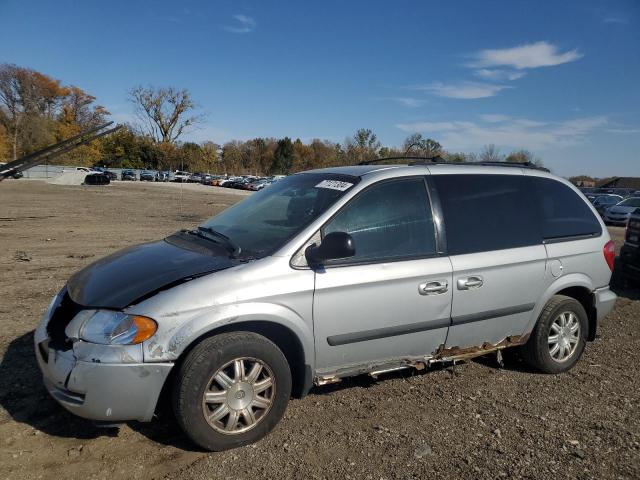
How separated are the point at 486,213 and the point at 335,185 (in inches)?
51.9

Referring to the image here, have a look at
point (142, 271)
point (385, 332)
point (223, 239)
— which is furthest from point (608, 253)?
point (142, 271)

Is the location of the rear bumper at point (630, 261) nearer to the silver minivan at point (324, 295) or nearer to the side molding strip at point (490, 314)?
the silver minivan at point (324, 295)

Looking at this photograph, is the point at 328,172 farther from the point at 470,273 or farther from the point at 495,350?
the point at 495,350

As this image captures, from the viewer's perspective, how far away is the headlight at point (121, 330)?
2.82 meters

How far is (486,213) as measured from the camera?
4.12 metres

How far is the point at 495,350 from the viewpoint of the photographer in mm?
4184

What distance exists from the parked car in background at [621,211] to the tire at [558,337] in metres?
24.0

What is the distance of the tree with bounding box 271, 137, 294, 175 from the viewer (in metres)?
96.2

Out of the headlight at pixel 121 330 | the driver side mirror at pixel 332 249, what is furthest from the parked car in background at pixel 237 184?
the headlight at pixel 121 330

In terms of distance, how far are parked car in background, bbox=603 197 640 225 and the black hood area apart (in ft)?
87.5

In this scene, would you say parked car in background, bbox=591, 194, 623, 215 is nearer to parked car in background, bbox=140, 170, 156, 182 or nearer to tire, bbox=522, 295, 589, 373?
tire, bbox=522, 295, 589, 373

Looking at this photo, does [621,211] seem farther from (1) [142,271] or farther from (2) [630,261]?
(1) [142,271]

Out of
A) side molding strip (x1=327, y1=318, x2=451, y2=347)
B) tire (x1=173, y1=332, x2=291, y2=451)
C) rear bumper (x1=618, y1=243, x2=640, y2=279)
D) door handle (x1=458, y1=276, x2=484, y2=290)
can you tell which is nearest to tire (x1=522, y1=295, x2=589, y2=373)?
door handle (x1=458, y1=276, x2=484, y2=290)

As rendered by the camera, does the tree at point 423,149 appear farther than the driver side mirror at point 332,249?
Yes
